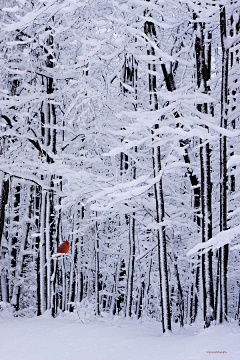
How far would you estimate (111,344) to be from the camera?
4789mm

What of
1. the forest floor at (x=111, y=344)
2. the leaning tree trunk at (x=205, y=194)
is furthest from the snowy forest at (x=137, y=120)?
the forest floor at (x=111, y=344)

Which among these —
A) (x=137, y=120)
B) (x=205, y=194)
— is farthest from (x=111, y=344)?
(x=137, y=120)

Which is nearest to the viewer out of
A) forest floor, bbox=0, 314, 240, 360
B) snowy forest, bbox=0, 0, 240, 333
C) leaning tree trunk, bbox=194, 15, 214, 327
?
forest floor, bbox=0, 314, 240, 360

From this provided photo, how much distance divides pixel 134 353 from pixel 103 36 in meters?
4.93

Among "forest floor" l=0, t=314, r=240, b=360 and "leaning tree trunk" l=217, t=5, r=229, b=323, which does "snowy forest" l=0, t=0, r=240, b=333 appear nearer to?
"leaning tree trunk" l=217, t=5, r=229, b=323

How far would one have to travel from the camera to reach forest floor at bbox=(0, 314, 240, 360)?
12.5 ft

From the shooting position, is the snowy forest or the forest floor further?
the snowy forest

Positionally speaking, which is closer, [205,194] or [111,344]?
[111,344]

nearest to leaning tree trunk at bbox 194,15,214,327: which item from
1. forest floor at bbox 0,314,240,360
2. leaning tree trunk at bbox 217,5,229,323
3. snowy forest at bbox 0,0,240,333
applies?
snowy forest at bbox 0,0,240,333

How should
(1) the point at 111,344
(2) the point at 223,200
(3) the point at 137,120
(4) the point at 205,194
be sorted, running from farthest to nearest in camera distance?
(4) the point at 205,194 → (2) the point at 223,200 → (3) the point at 137,120 → (1) the point at 111,344

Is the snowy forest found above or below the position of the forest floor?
above

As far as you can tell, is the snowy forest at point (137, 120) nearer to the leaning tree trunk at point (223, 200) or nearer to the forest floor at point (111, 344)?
the leaning tree trunk at point (223, 200)

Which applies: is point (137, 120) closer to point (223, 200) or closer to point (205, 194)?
point (205, 194)

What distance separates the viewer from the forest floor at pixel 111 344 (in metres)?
3.80
